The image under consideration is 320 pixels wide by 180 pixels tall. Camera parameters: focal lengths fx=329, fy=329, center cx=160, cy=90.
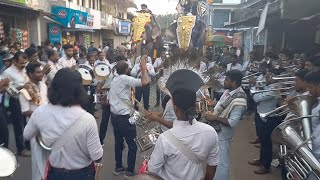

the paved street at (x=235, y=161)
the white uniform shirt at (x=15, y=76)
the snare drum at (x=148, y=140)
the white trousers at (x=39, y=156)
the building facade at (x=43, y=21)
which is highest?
the building facade at (x=43, y=21)

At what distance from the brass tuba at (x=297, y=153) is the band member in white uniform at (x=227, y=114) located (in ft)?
2.15

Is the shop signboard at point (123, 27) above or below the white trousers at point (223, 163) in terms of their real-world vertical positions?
above

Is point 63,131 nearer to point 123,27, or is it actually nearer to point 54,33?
point 54,33

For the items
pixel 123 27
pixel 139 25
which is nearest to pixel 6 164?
pixel 139 25

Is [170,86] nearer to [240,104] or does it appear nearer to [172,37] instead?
[240,104]

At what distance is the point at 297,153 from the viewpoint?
113 inches

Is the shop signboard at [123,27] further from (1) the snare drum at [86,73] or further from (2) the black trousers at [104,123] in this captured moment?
(2) the black trousers at [104,123]

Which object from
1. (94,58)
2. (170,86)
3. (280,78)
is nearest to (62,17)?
(94,58)

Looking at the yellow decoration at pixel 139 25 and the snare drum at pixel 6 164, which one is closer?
the snare drum at pixel 6 164

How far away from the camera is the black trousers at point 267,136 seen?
5.29m

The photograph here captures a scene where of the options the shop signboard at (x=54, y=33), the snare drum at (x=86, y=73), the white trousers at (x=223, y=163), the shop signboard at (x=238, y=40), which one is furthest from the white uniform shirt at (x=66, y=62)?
the shop signboard at (x=238, y=40)

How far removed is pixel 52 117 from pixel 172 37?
5.68 metres

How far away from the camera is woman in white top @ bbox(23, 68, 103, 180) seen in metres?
2.68

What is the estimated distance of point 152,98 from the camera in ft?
→ 37.9
